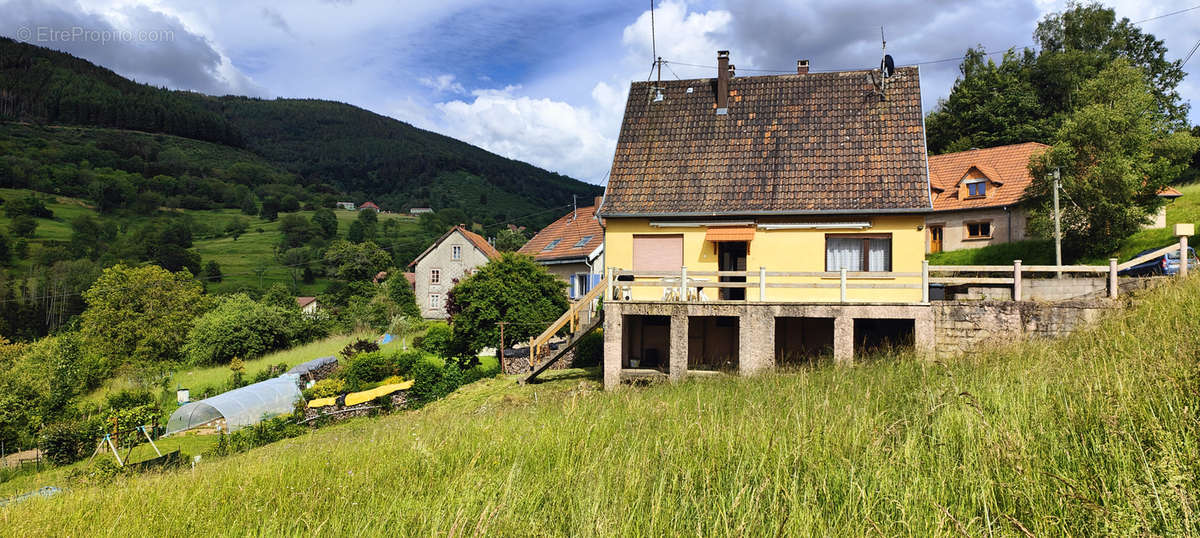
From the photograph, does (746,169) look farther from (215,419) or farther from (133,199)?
(133,199)

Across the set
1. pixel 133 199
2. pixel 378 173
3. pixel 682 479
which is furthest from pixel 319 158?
pixel 682 479

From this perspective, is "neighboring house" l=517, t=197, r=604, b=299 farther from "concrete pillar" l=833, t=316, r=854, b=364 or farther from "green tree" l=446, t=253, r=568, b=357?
"concrete pillar" l=833, t=316, r=854, b=364

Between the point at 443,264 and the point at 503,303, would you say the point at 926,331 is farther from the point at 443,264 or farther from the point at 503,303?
the point at 443,264

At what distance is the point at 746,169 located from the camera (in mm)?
17484

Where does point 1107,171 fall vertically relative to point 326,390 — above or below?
above

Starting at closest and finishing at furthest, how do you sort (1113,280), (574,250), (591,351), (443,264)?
(1113,280)
(591,351)
(574,250)
(443,264)

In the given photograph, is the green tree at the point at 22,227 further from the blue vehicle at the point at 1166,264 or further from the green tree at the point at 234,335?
the blue vehicle at the point at 1166,264

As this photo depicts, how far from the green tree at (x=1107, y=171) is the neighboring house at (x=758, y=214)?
40.3ft

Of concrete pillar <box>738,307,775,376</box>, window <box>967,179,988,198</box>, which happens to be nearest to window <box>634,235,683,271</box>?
concrete pillar <box>738,307,775,376</box>

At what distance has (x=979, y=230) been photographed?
3162 cm

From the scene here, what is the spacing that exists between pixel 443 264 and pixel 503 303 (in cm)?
3282

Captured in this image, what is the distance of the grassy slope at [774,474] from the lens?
3.66m

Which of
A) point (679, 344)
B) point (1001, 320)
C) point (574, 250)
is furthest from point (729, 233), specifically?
point (574, 250)

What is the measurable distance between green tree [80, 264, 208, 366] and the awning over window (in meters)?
42.7
